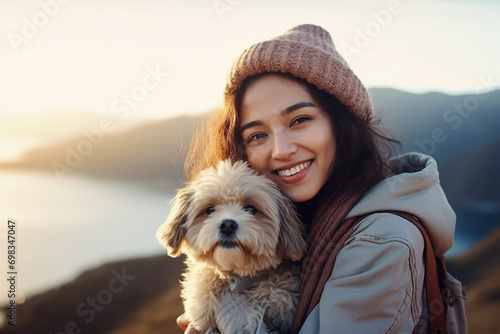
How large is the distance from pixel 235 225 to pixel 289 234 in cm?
34

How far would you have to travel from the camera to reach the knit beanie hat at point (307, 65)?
95.4 inches

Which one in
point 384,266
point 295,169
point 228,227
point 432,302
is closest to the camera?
point 384,266

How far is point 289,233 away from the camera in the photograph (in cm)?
242

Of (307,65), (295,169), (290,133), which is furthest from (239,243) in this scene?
(307,65)

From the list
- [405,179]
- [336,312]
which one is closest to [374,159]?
[405,179]

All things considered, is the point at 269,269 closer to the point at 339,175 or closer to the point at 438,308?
the point at 339,175

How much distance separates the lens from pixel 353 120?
2.60 m

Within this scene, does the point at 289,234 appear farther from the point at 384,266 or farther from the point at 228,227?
the point at 384,266

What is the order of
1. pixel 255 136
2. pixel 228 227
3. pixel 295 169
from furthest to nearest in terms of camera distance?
1. pixel 255 136
2. pixel 295 169
3. pixel 228 227

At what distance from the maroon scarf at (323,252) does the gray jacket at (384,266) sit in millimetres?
54

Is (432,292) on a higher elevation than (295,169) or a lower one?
lower

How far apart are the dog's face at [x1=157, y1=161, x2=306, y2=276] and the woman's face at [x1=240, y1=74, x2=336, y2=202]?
0.42 ft

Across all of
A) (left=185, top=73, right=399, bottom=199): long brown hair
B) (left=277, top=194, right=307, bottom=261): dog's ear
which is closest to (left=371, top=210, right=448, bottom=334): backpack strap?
(left=185, top=73, right=399, bottom=199): long brown hair

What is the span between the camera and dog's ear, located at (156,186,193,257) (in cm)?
260
